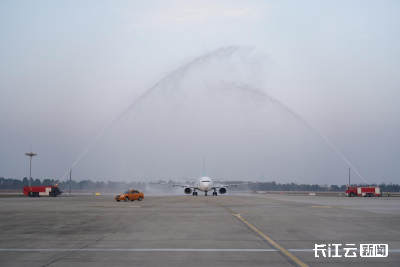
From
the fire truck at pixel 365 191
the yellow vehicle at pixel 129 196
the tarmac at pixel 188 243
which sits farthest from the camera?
the fire truck at pixel 365 191

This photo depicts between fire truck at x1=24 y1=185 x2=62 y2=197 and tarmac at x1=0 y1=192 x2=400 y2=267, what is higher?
tarmac at x1=0 y1=192 x2=400 y2=267

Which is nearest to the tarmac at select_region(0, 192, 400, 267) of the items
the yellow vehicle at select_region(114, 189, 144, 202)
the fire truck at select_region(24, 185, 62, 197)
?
the yellow vehicle at select_region(114, 189, 144, 202)

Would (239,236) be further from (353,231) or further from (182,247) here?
(353,231)

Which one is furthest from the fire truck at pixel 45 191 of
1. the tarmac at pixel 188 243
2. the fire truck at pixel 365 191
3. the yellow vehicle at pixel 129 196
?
the fire truck at pixel 365 191

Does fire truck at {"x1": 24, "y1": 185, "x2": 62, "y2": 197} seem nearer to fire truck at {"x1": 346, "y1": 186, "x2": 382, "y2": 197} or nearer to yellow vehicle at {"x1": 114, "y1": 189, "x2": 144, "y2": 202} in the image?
yellow vehicle at {"x1": 114, "y1": 189, "x2": 144, "y2": 202}

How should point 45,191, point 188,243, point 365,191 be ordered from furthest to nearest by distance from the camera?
point 365,191 → point 45,191 → point 188,243

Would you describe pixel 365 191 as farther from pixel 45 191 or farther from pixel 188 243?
pixel 188 243

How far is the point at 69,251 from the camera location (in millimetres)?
11883


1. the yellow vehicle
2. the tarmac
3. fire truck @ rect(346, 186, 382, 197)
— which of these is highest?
the tarmac

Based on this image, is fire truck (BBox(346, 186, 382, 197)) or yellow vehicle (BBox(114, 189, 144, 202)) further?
fire truck (BBox(346, 186, 382, 197))

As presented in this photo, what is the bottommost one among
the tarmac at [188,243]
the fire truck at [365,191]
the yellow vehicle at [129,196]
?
the fire truck at [365,191]

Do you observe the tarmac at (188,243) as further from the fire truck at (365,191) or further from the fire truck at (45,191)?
the fire truck at (365,191)

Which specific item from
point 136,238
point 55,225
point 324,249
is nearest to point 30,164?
point 55,225

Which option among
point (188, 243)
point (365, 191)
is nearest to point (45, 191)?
point (365, 191)
